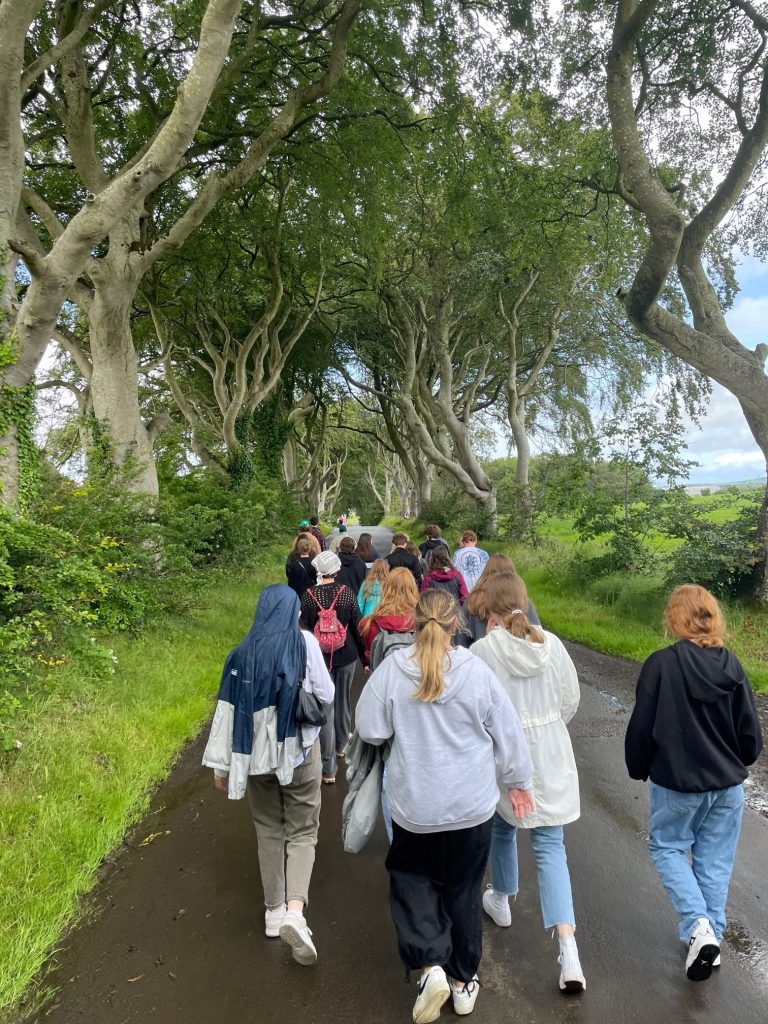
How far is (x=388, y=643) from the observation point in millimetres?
4016

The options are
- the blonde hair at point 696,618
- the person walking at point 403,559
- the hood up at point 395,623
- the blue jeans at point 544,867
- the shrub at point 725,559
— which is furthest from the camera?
the shrub at point 725,559

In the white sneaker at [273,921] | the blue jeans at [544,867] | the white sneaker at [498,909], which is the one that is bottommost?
the white sneaker at [498,909]

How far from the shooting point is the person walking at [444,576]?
6676 mm

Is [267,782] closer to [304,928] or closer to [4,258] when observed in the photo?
[304,928]

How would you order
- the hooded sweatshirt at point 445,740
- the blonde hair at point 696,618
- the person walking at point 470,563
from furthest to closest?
the person walking at point 470,563 < the blonde hair at point 696,618 < the hooded sweatshirt at point 445,740

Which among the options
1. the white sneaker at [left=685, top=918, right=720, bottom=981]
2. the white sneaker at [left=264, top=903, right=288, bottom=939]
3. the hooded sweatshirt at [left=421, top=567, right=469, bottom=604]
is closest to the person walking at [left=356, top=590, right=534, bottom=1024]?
the white sneaker at [left=264, top=903, right=288, bottom=939]

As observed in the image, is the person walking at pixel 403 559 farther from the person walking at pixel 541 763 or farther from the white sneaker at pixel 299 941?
the white sneaker at pixel 299 941

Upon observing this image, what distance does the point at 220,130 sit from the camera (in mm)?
11516

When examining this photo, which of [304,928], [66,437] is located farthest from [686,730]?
[66,437]

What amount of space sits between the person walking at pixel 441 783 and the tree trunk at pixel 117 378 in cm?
787

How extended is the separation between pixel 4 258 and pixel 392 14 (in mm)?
8187

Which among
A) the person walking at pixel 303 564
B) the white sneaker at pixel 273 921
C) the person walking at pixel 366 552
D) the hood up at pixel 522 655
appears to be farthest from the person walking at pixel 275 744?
the person walking at pixel 366 552

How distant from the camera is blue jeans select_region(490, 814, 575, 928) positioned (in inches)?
109

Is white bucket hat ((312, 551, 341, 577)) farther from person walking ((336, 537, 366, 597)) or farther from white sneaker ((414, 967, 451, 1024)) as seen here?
white sneaker ((414, 967, 451, 1024))
